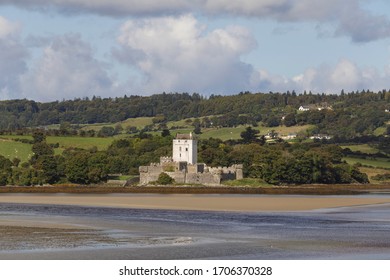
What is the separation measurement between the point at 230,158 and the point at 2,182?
97.7ft

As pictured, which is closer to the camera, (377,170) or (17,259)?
(17,259)

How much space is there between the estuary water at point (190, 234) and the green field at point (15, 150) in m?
64.9

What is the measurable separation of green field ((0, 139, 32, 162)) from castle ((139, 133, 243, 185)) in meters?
23.0

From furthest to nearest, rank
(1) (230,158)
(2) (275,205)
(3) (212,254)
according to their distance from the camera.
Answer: (1) (230,158), (2) (275,205), (3) (212,254)

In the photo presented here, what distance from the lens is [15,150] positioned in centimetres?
12900

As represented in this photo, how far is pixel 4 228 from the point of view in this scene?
44844 millimetres

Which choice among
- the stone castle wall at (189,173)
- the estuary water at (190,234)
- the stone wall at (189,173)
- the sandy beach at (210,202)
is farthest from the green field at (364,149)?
the estuary water at (190,234)

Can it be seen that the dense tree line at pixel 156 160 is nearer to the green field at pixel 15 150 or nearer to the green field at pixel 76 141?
the green field at pixel 15 150

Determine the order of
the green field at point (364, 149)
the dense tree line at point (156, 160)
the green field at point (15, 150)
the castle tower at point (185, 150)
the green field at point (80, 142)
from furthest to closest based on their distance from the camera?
the green field at point (364, 149), the green field at point (80, 142), the green field at point (15, 150), the castle tower at point (185, 150), the dense tree line at point (156, 160)

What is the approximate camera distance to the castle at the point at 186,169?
10750 cm

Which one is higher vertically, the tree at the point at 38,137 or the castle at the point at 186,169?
the tree at the point at 38,137

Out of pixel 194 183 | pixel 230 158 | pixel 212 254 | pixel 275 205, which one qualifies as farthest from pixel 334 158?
pixel 212 254

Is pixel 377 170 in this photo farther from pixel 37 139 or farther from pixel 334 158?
pixel 37 139

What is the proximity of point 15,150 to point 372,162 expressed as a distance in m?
52.7
